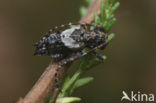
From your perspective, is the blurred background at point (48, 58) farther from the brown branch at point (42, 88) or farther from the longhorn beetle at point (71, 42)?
the brown branch at point (42, 88)

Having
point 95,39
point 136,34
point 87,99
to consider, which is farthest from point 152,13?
point 95,39

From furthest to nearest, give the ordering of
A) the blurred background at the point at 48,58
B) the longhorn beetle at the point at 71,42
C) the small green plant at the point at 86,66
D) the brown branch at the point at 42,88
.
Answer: the blurred background at the point at 48,58 < the longhorn beetle at the point at 71,42 < the small green plant at the point at 86,66 < the brown branch at the point at 42,88

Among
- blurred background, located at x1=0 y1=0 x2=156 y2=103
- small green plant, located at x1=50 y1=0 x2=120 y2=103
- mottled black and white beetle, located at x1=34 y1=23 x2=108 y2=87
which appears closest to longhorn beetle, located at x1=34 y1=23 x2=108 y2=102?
mottled black and white beetle, located at x1=34 y1=23 x2=108 y2=87

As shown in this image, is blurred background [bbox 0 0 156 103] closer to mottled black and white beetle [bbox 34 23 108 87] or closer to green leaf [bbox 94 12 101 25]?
mottled black and white beetle [bbox 34 23 108 87]

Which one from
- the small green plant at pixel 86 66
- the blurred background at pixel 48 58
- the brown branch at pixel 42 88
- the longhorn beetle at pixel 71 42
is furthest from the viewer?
the blurred background at pixel 48 58

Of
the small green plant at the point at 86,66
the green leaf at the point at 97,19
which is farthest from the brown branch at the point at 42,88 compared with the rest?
the green leaf at the point at 97,19

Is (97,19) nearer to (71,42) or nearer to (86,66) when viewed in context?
(86,66)

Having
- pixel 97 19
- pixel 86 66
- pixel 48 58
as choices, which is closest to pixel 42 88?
pixel 86 66
